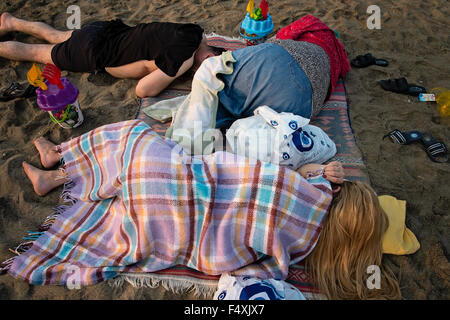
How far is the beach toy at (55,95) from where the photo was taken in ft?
6.35

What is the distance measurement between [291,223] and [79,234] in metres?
1.14

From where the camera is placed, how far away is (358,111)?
251 cm

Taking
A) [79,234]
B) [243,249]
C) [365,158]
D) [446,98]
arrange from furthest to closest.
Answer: [446,98] → [365,158] → [79,234] → [243,249]

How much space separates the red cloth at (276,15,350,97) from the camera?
2.24m

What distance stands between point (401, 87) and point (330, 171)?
1.63 m

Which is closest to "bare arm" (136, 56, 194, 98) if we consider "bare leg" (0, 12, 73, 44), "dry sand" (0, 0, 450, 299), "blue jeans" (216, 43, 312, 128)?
"dry sand" (0, 0, 450, 299)

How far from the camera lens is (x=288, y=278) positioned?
5.20 feet

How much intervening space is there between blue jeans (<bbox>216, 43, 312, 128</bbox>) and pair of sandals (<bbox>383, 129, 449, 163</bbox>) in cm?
80

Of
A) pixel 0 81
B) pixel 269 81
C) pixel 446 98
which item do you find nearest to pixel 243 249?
pixel 269 81

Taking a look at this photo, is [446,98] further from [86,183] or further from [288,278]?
[86,183]

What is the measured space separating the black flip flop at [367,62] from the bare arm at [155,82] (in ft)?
5.27

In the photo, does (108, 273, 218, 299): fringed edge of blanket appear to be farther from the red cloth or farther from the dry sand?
the red cloth

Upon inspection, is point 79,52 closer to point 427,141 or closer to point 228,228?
point 228,228
